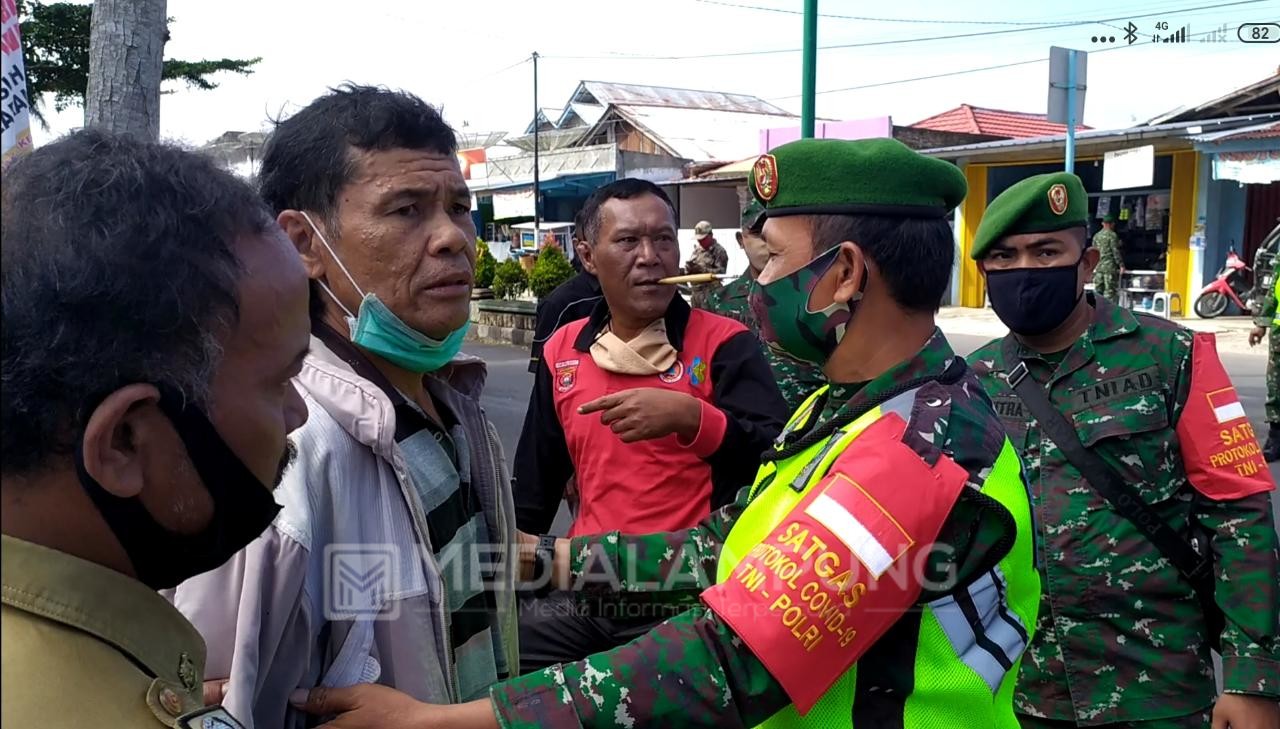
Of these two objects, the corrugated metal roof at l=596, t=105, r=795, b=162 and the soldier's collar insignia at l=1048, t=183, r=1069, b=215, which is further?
the corrugated metal roof at l=596, t=105, r=795, b=162

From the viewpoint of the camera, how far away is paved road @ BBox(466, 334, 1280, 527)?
26.8 feet

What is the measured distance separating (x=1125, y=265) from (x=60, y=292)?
1901cm

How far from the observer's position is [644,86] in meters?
32.7

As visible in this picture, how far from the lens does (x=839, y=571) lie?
138cm

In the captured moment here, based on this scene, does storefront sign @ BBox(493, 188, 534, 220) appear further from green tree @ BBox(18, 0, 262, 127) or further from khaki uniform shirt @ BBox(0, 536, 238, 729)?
khaki uniform shirt @ BBox(0, 536, 238, 729)

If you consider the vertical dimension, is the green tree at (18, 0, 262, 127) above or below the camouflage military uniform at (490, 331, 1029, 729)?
above

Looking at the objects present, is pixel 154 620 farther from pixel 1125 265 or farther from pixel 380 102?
pixel 1125 265

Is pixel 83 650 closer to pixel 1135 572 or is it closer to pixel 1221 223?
pixel 1135 572

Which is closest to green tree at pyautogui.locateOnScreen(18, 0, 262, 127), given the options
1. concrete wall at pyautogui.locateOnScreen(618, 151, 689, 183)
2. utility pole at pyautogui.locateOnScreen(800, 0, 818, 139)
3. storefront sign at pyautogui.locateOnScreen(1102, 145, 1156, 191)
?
utility pole at pyautogui.locateOnScreen(800, 0, 818, 139)

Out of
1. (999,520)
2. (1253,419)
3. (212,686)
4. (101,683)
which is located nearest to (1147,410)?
(999,520)

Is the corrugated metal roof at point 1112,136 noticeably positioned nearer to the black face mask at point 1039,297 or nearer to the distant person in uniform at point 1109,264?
the distant person in uniform at point 1109,264

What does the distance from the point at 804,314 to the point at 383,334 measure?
0.77 meters

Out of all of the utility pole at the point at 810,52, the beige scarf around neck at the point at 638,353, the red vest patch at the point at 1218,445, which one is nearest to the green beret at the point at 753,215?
the beige scarf around neck at the point at 638,353

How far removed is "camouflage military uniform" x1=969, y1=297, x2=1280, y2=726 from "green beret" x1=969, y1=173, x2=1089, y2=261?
37 cm
